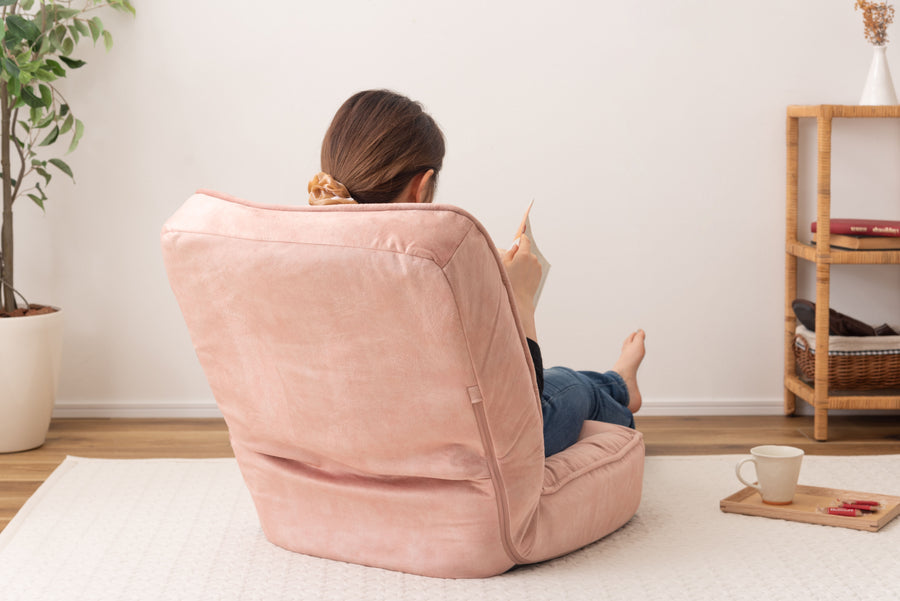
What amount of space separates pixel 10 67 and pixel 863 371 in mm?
2296

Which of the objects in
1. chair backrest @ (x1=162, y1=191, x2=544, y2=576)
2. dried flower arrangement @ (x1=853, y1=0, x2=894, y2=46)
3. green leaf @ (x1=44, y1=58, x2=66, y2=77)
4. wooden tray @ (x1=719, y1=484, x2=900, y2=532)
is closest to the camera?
chair backrest @ (x1=162, y1=191, x2=544, y2=576)

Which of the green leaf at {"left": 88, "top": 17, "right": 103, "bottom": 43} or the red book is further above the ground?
the green leaf at {"left": 88, "top": 17, "right": 103, "bottom": 43}

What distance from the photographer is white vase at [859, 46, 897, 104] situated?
2.57 meters

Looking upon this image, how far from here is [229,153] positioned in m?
2.76

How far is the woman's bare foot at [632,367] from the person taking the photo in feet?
7.44

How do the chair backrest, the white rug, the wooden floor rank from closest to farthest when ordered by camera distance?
1. the chair backrest
2. the white rug
3. the wooden floor

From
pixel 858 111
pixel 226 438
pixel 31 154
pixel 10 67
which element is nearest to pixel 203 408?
pixel 226 438

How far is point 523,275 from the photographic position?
1595mm

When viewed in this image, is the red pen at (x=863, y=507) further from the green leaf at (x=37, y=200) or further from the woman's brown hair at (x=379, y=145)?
the green leaf at (x=37, y=200)

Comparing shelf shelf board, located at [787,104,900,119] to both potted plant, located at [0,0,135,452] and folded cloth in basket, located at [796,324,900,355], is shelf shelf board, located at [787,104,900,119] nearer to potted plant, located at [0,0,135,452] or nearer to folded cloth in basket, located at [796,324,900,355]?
folded cloth in basket, located at [796,324,900,355]

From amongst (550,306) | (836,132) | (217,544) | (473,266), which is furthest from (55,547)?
(836,132)

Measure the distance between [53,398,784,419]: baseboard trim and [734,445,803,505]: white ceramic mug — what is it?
993mm

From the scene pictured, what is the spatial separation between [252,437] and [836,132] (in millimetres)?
2003

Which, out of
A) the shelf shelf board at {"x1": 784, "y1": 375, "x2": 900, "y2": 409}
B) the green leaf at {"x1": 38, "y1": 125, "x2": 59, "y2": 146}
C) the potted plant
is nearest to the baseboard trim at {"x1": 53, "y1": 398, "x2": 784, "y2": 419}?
the shelf shelf board at {"x1": 784, "y1": 375, "x2": 900, "y2": 409}
